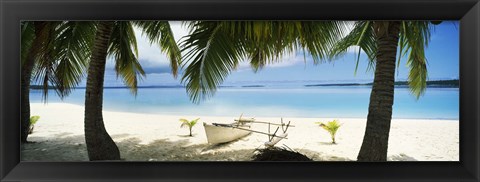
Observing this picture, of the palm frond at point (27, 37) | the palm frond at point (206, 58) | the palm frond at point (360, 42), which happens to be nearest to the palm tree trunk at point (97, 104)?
the palm frond at point (27, 37)

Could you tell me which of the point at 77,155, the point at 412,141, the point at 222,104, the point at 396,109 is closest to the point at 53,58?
the point at 77,155

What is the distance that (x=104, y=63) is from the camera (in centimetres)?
179

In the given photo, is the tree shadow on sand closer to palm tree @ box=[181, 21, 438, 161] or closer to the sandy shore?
the sandy shore

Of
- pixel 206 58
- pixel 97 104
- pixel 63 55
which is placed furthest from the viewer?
pixel 97 104

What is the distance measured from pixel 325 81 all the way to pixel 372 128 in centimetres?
37

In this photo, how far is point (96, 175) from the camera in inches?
49.1

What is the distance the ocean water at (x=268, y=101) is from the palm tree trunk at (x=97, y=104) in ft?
0.16

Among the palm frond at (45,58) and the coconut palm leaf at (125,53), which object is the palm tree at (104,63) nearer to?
the coconut palm leaf at (125,53)

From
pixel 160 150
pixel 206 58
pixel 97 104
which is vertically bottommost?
pixel 160 150

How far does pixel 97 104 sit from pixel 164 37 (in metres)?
0.55

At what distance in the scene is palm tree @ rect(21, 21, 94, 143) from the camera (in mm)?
1522

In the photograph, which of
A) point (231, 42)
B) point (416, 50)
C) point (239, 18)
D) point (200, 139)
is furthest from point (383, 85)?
point (200, 139)

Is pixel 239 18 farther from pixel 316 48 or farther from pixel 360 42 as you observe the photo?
pixel 360 42

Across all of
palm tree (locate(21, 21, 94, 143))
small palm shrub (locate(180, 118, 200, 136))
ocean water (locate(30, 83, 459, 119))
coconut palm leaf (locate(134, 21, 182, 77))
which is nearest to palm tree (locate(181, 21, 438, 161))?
ocean water (locate(30, 83, 459, 119))
